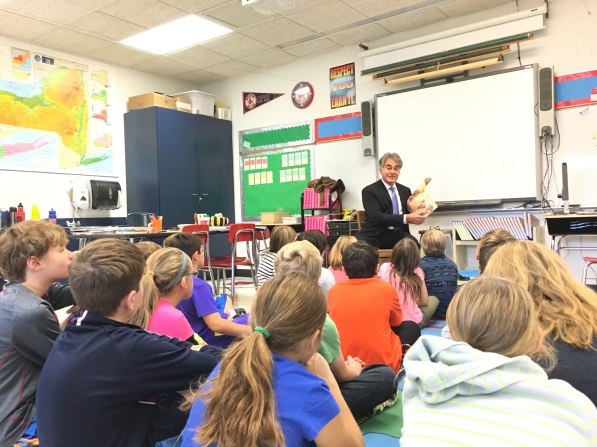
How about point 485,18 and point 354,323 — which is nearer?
point 354,323

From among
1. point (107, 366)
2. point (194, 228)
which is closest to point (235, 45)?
point (194, 228)

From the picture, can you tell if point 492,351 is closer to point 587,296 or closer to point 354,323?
point 587,296

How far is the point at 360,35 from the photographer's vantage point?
594cm

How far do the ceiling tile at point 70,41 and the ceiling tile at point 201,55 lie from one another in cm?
96

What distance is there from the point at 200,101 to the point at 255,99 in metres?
0.84

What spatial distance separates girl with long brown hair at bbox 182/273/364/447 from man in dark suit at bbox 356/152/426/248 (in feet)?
10.5

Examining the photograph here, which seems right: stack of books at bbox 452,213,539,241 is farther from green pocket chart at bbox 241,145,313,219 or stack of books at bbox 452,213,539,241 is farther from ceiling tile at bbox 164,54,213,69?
ceiling tile at bbox 164,54,213,69

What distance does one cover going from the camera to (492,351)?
0.92 m

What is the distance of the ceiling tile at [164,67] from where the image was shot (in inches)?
259

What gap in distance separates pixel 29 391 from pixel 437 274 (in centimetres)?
274

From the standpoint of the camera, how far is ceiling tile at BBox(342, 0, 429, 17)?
4969 millimetres

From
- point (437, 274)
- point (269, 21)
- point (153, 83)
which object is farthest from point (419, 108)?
point (153, 83)

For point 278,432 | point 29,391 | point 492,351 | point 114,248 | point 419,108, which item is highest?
point 419,108

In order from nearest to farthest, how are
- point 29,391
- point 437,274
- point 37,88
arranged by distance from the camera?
1. point 29,391
2. point 437,274
3. point 37,88
